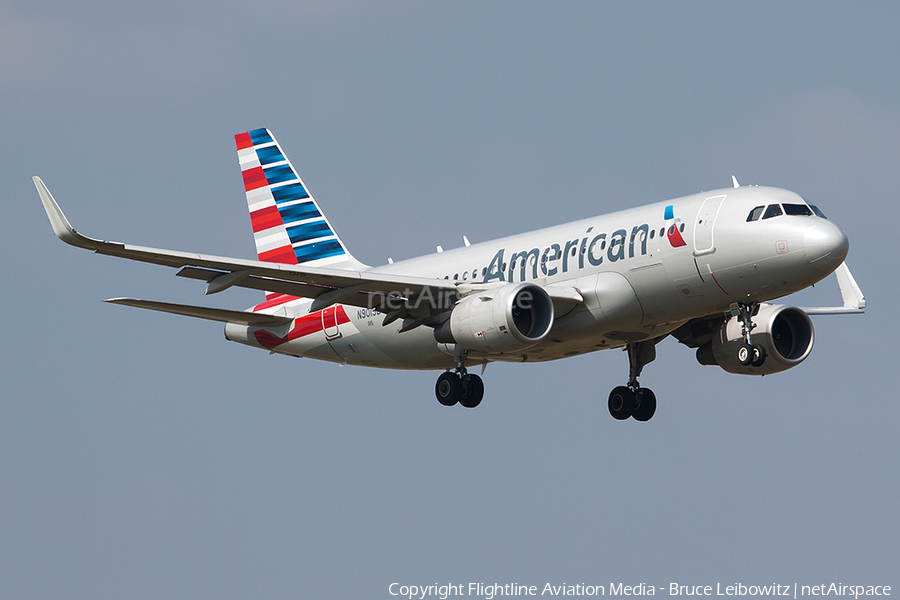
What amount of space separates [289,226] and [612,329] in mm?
15608

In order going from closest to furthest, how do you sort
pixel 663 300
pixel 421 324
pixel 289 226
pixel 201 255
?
1. pixel 201 255
2. pixel 663 300
3. pixel 421 324
4. pixel 289 226

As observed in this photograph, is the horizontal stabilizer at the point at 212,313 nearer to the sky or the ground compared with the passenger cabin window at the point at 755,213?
nearer to the ground

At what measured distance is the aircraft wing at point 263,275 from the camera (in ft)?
91.5

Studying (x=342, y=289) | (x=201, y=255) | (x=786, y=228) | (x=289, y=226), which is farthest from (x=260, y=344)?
(x=786, y=228)

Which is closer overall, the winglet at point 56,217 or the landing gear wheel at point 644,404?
the winglet at point 56,217

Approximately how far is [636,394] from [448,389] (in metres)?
6.75

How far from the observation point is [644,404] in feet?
128

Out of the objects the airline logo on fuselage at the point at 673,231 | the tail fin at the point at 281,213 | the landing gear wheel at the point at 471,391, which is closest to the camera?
→ the airline logo on fuselage at the point at 673,231

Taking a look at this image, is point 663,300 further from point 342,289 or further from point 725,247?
point 342,289

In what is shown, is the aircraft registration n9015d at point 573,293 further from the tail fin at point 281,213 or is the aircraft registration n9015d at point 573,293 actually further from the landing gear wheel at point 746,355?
the tail fin at point 281,213

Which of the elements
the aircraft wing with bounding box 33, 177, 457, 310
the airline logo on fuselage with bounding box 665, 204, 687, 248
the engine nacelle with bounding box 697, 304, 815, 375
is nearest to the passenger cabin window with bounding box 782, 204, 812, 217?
the airline logo on fuselage with bounding box 665, 204, 687, 248

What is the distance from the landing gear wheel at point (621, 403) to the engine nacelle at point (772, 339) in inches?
125

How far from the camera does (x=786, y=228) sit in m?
30.7

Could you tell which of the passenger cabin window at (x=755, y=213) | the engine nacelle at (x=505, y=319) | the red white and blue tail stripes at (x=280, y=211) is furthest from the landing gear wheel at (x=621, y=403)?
the red white and blue tail stripes at (x=280, y=211)
